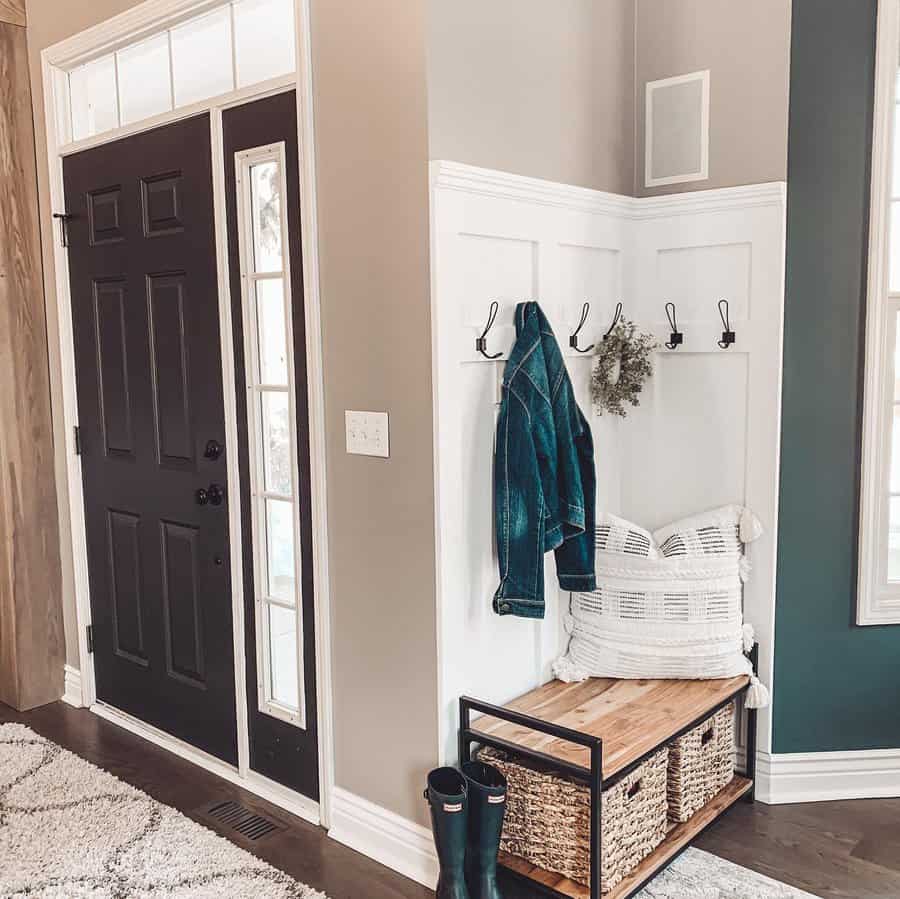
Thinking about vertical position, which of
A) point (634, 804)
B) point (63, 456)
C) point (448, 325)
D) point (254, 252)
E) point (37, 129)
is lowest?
point (634, 804)

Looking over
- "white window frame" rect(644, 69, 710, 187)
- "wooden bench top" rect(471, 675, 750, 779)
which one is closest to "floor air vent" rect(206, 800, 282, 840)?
"wooden bench top" rect(471, 675, 750, 779)

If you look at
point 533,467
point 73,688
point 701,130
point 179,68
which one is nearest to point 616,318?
point 701,130

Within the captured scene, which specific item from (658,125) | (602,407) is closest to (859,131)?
(658,125)

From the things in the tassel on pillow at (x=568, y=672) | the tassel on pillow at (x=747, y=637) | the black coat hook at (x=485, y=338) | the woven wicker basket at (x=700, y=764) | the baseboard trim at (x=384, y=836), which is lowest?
the baseboard trim at (x=384, y=836)

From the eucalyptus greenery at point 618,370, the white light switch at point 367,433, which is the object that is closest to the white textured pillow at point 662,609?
the eucalyptus greenery at point 618,370

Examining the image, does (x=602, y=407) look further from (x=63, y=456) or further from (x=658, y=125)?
(x=63, y=456)

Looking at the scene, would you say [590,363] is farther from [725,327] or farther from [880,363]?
[880,363]

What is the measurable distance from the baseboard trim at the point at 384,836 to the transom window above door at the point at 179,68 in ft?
Result: 6.59

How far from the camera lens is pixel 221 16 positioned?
2645mm

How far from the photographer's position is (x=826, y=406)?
2693mm

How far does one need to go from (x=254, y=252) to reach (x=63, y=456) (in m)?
1.33

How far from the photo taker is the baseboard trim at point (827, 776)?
2.77 metres

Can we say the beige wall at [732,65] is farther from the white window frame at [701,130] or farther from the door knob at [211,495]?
the door knob at [211,495]

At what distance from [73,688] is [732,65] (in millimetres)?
3177
